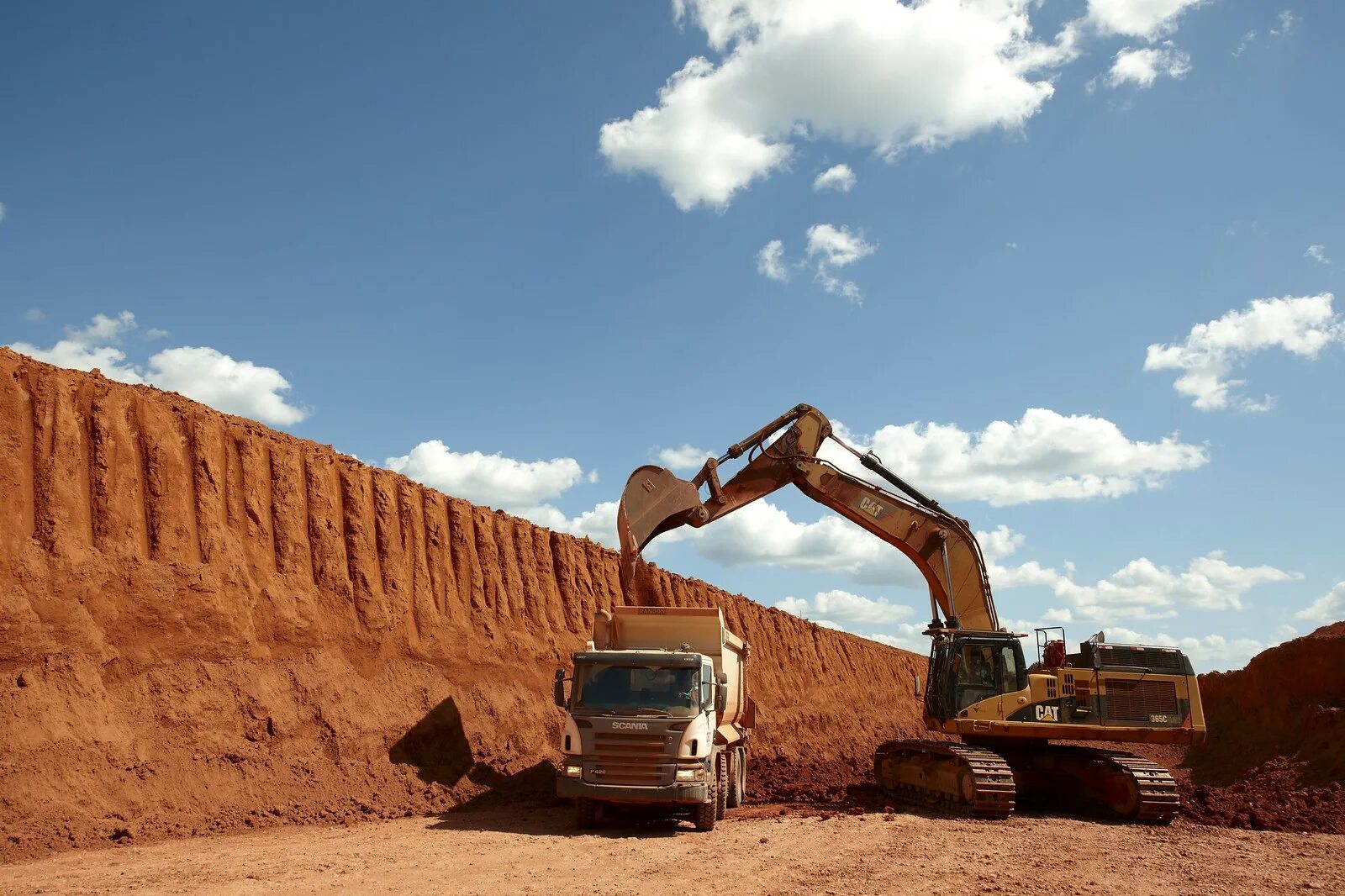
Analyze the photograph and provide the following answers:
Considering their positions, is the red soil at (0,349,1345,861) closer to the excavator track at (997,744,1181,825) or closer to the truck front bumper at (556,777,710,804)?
the excavator track at (997,744,1181,825)

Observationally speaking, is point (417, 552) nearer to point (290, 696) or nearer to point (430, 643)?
point (430, 643)

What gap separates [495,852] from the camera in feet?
43.0

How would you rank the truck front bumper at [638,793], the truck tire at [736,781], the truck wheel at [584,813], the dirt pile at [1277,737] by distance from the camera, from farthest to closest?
1. the dirt pile at [1277,737]
2. the truck tire at [736,781]
3. the truck wheel at [584,813]
4. the truck front bumper at [638,793]

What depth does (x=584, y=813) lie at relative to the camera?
1544 cm

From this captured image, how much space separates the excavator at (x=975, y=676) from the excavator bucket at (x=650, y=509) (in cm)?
2

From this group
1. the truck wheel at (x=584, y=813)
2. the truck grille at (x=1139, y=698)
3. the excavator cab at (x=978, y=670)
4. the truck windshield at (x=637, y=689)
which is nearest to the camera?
the truck windshield at (x=637, y=689)

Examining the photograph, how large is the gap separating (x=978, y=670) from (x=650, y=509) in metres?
6.52

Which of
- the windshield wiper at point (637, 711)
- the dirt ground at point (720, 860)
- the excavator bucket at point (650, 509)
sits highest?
the excavator bucket at point (650, 509)

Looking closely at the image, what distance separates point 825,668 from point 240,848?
26995 millimetres

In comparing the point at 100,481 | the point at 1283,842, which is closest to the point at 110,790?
the point at 100,481

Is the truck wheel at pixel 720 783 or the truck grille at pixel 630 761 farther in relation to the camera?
the truck wheel at pixel 720 783

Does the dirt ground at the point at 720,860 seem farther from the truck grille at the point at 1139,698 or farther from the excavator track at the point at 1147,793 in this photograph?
the truck grille at the point at 1139,698

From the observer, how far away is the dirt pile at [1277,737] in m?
20.0

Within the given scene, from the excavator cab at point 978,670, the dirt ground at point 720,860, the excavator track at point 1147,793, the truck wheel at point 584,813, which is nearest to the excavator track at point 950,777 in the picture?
the dirt ground at point 720,860
